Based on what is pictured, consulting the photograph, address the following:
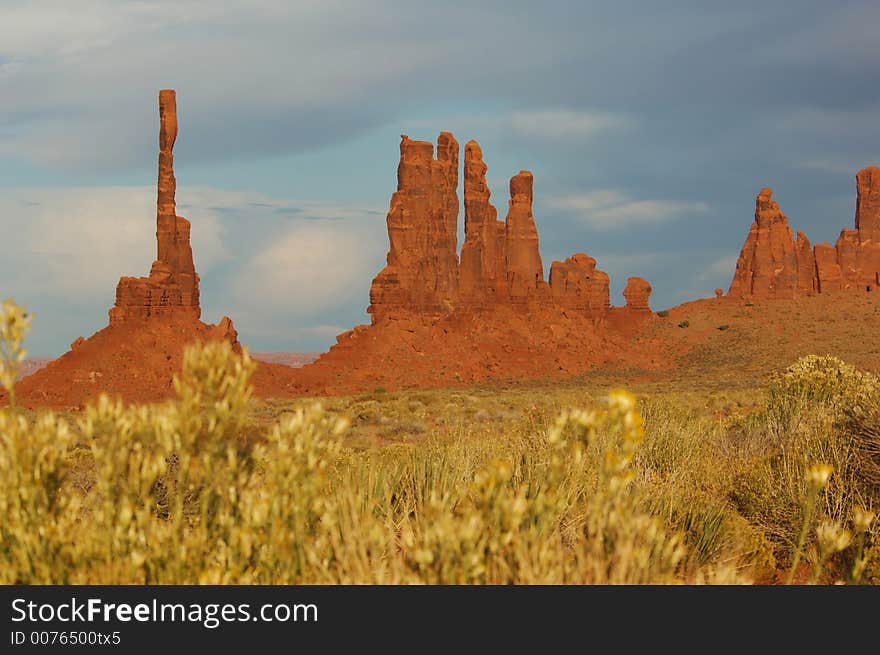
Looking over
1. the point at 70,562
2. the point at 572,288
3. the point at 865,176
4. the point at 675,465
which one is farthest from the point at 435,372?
the point at 865,176

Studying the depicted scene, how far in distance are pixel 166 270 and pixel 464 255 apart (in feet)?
97.2

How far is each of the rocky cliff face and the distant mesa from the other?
24.0 metres

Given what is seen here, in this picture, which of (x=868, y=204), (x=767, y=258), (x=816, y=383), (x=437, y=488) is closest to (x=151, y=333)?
(x=816, y=383)

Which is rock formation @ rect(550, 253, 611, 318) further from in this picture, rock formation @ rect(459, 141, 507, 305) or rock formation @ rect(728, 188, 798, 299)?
rock formation @ rect(728, 188, 798, 299)

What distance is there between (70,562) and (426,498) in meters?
3.97

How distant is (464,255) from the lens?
81250mm

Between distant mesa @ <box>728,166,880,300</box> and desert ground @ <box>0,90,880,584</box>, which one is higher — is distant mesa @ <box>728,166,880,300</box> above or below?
above

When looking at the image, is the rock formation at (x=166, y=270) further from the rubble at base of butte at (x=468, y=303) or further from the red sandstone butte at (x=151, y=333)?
the rubble at base of butte at (x=468, y=303)

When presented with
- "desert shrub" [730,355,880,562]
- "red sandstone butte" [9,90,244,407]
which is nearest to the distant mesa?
"red sandstone butte" [9,90,244,407]

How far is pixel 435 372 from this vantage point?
6644 centimetres

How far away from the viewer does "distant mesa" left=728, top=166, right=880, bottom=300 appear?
343 feet

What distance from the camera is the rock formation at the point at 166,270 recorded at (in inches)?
2335

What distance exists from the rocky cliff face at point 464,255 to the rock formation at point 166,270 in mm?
16027

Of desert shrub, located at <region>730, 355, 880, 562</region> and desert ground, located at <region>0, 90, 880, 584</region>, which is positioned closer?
desert ground, located at <region>0, 90, 880, 584</region>
